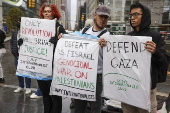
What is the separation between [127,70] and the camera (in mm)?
2219

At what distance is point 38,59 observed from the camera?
10.0 feet

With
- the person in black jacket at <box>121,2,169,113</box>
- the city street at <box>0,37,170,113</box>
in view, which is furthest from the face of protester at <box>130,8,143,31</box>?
the city street at <box>0,37,170,113</box>

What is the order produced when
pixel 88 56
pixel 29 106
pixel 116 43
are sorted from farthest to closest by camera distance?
pixel 29 106 → pixel 88 56 → pixel 116 43

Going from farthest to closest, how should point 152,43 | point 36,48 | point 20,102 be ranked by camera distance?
1. point 20,102
2. point 36,48
3. point 152,43

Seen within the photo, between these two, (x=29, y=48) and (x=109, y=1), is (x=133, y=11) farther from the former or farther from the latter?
(x=109, y=1)

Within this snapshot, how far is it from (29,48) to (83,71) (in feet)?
3.96

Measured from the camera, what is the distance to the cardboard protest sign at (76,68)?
2471 mm

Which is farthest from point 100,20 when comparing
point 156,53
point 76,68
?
point 156,53

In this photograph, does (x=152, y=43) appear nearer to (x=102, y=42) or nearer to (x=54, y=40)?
(x=102, y=42)

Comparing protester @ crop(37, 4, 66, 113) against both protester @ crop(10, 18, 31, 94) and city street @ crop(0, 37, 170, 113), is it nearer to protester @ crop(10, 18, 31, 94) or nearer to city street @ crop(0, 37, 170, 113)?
city street @ crop(0, 37, 170, 113)

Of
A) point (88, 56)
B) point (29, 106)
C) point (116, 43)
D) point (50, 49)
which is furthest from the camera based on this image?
point (29, 106)

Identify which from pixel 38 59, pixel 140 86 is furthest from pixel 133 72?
pixel 38 59

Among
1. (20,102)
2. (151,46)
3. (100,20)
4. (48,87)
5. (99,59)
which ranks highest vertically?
(100,20)

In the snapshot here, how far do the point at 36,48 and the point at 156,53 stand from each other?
199 cm
